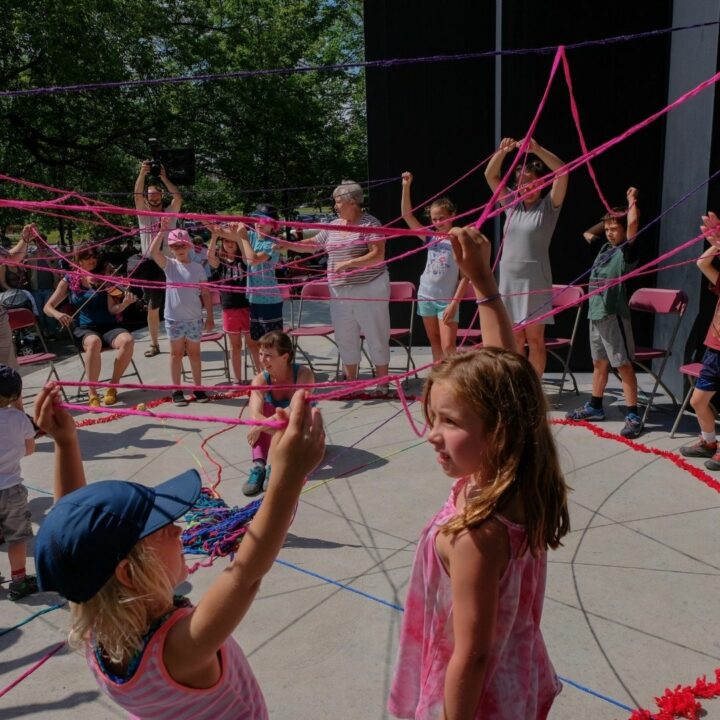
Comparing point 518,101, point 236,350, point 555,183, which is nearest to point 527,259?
point 555,183

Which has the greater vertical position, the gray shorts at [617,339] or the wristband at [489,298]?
the wristband at [489,298]

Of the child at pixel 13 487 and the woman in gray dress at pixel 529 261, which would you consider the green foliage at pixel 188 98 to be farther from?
the child at pixel 13 487

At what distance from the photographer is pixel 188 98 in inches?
647

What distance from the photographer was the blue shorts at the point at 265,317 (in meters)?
6.78

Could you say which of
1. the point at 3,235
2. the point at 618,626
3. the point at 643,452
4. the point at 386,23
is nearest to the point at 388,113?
the point at 386,23

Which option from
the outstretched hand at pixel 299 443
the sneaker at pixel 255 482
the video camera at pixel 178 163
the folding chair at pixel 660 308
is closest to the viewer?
the outstretched hand at pixel 299 443

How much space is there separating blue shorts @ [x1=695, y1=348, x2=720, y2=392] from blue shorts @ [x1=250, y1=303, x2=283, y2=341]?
12.1ft

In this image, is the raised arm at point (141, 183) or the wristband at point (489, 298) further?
the raised arm at point (141, 183)

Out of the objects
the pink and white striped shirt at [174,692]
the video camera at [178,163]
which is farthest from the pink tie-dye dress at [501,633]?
the video camera at [178,163]

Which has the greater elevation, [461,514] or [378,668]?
[461,514]

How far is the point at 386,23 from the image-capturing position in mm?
7578

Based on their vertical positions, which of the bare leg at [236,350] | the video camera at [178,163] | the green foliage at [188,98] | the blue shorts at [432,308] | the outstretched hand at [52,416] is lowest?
the bare leg at [236,350]

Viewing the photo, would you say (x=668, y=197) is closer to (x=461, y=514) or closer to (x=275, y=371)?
(x=275, y=371)

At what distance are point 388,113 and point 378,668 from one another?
6.39 meters
